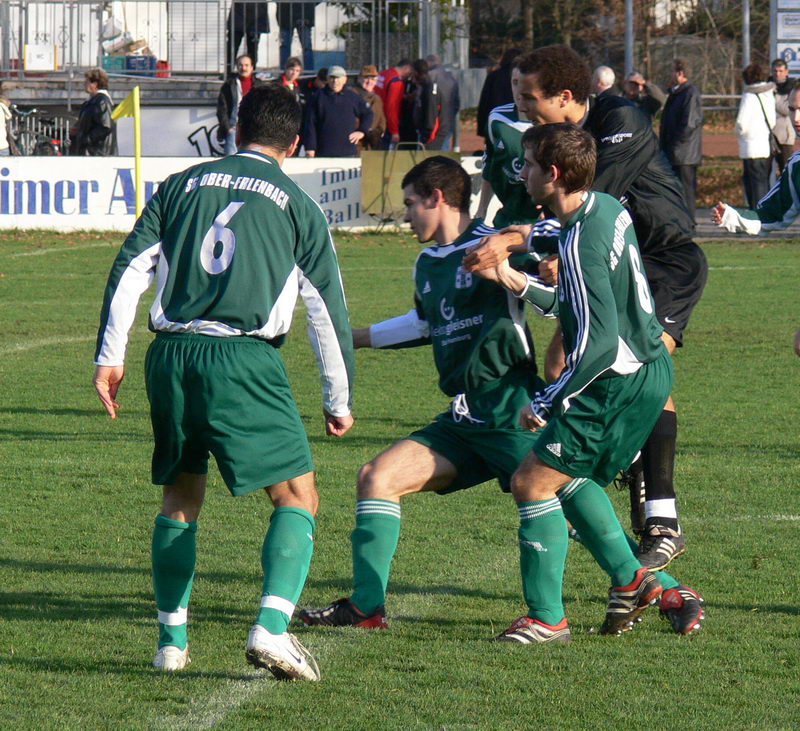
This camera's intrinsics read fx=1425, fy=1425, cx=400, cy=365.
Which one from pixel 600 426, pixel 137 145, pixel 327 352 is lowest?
pixel 600 426

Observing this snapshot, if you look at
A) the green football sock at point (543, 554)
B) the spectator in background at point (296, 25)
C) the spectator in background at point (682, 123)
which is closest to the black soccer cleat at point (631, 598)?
the green football sock at point (543, 554)

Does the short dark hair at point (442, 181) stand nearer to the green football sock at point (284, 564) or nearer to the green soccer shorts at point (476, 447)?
the green soccer shorts at point (476, 447)

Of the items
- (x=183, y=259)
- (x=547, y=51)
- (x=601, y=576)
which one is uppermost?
(x=547, y=51)

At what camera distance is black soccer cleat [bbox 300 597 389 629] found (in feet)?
15.5

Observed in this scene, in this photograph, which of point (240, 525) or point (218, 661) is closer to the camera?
point (218, 661)

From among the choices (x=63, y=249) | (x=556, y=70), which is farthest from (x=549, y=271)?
(x=63, y=249)

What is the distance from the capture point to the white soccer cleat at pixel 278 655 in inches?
157

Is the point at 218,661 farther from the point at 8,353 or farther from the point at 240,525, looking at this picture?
the point at 8,353

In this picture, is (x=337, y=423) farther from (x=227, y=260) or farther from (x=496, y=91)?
(x=496, y=91)

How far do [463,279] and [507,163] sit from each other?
3.56 ft

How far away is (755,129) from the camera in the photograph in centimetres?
1952

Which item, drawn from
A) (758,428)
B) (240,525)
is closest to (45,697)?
(240,525)

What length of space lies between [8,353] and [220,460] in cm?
736

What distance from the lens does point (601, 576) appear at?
17.8ft
